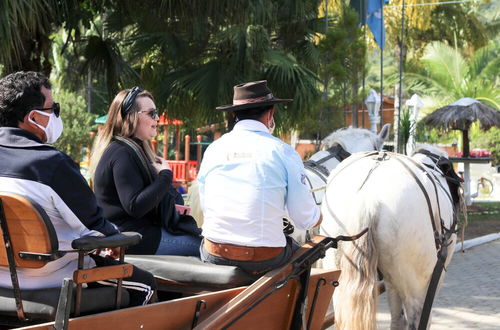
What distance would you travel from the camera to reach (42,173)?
302 cm

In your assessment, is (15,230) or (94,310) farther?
(94,310)

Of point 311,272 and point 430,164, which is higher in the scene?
point 430,164

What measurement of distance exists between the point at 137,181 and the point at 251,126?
696 millimetres

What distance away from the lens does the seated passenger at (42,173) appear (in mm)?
3020

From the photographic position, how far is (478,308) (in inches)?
293

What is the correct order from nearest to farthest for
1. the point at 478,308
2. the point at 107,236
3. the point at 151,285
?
the point at 107,236
the point at 151,285
the point at 478,308

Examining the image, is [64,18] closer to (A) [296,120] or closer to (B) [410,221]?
(A) [296,120]

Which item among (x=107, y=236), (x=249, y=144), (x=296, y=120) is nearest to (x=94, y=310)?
(x=107, y=236)

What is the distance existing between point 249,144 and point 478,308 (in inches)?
183

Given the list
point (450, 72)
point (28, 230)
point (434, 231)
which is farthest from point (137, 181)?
point (450, 72)

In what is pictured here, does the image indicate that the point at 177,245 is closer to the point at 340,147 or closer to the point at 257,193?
the point at 257,193

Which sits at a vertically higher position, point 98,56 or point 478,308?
point 98,56

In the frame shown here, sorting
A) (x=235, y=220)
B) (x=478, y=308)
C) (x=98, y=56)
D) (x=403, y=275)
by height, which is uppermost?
(x=98, y=56)

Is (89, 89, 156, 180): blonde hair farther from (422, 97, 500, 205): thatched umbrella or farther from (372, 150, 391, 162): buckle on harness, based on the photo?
(422, 97, 500, 205): thatched umbrella
